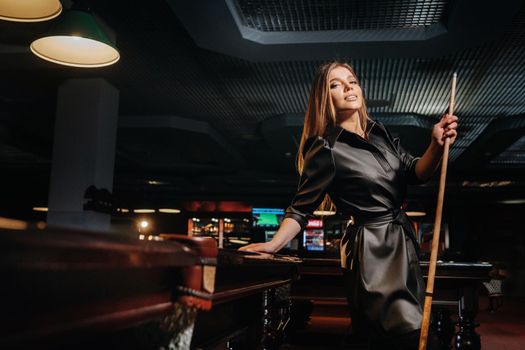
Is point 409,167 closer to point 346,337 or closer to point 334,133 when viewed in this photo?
point 334,133

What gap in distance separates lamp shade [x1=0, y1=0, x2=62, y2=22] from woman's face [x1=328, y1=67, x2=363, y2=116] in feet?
6.13

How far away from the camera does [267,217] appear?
49.8 ft

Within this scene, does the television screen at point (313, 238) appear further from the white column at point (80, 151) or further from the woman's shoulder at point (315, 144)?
the woman's shoulder at point (315, 144)

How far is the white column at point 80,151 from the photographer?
5746mm

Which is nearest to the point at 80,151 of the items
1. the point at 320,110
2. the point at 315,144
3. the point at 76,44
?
the point at 76,44

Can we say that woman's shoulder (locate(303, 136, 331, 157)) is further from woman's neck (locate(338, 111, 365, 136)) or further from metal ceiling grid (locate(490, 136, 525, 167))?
metal ceiling grid (locate(490, 136, 525, 167))

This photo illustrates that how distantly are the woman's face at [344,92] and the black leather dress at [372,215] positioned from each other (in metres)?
0.12

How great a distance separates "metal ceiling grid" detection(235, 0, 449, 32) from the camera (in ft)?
14.6

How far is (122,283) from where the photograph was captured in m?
0.65

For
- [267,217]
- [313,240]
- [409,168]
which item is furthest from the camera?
[267,217]

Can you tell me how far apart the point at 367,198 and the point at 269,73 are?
15.7ft

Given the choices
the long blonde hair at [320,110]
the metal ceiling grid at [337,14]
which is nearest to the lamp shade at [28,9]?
the long blonde hair at [320,110]

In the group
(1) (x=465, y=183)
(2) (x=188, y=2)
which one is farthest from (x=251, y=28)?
(1) (x=465, y=183)

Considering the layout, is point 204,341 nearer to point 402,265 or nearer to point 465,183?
point 402,265
